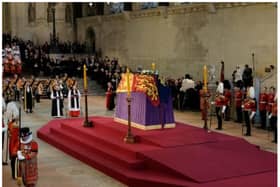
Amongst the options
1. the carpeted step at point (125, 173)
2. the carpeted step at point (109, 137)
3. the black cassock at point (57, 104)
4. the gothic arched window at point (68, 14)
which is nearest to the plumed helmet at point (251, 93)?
the carpeted step at point (109, 137)

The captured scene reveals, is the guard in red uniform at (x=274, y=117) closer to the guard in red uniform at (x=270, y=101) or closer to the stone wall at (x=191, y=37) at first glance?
the guard in red uniform at (x=270, y=101)

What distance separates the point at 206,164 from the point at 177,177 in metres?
0.68

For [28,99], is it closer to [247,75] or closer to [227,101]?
[227,101]

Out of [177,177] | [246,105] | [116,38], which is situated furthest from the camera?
[116,38]

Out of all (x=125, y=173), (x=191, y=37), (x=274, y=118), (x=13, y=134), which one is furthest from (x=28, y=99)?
(x=125, y=173)

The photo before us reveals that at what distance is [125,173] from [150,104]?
7.45ft

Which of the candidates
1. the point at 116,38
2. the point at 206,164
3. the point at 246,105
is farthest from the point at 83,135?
the point at 116,38

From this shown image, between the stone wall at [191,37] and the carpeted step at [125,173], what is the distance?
8529 millimetres

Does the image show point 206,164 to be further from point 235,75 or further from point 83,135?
point 235,75

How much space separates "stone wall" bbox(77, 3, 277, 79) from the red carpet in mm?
7554

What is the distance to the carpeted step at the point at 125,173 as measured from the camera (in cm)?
788

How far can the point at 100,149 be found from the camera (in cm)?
994

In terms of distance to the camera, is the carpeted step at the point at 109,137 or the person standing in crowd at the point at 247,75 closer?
the carpeted step at the point at 109,137

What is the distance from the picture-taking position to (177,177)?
25.9ft
